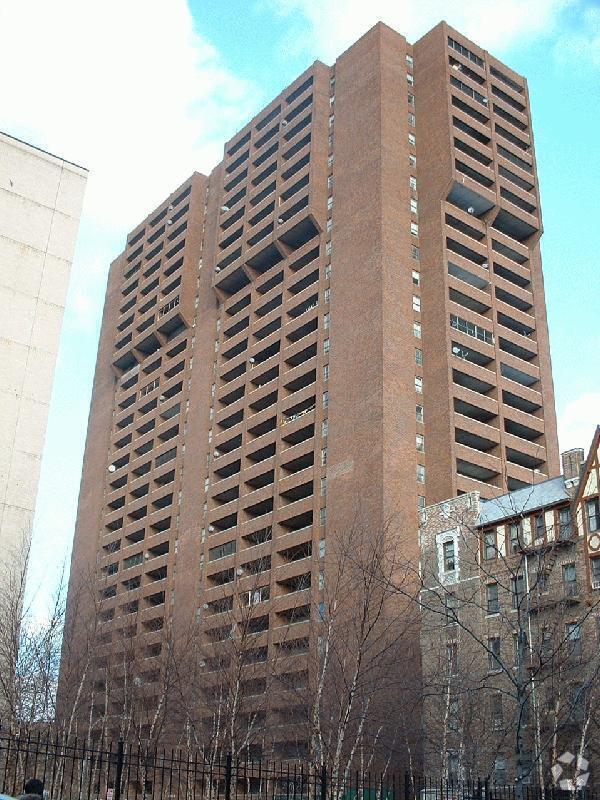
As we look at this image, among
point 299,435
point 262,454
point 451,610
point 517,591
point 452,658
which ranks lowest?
point 451,610

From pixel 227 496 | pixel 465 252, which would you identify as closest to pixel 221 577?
pixel 227 496

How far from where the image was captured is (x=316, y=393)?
253 feet

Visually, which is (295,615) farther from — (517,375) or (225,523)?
(517,375)

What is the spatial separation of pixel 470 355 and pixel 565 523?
29.6 metres

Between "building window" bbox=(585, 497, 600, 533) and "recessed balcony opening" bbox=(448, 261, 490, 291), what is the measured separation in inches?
1337

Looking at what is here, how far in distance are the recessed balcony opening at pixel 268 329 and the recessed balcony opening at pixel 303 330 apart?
3721 millimetres

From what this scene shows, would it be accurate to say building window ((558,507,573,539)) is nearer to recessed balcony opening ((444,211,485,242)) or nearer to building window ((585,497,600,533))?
building window ((585,497,600,533))

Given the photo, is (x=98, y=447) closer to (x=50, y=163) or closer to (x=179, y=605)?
(x=179, y=605)

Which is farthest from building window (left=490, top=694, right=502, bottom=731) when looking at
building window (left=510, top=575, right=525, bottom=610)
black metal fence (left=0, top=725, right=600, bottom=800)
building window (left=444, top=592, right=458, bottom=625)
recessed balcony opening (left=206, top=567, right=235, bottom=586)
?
recessed balcony opening (left=206, top=567, right=235, bottom=586)

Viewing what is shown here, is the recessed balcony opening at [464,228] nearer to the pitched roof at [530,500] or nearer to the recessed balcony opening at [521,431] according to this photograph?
the recessed balcony opening at [521,431]

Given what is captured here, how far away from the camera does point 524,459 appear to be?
256 feet

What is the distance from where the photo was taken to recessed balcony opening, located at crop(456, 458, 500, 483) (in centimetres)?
7175

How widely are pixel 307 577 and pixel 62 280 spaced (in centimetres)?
3840

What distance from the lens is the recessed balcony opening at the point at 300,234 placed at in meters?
86.5
